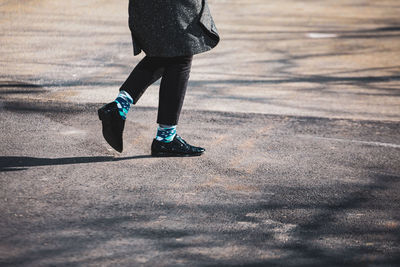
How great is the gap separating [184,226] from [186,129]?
1.89m

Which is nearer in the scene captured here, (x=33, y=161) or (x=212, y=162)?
(x=33, y=161)

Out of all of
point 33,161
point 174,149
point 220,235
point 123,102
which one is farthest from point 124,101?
point 220,235

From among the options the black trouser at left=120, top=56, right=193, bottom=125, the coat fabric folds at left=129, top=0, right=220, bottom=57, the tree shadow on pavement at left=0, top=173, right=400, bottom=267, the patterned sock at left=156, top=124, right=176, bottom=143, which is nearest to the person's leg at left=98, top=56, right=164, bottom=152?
the black trouser at left=120, top=56, right=193, bottom=125

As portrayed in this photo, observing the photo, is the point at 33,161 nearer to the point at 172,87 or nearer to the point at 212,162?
the point at 172,87

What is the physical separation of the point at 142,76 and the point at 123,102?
0.23 meters

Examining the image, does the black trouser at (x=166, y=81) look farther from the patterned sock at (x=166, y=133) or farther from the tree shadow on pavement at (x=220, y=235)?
the tree shadow on pavement at (x=220, y=235)

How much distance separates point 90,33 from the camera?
9125mm

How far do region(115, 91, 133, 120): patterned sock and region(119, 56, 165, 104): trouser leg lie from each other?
0.09 feet

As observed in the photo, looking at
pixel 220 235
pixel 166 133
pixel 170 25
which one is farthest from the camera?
pixel 166 133

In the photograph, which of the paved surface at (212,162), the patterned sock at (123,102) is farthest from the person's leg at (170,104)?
the patterned sock at (123,102)

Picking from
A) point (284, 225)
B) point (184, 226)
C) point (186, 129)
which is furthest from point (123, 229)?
point (186, 129)

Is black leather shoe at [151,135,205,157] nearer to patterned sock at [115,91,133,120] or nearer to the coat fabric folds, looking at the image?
patterned sock at [115,91,133,120]

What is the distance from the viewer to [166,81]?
14.5 feet

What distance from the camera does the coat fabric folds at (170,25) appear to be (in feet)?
13.8
